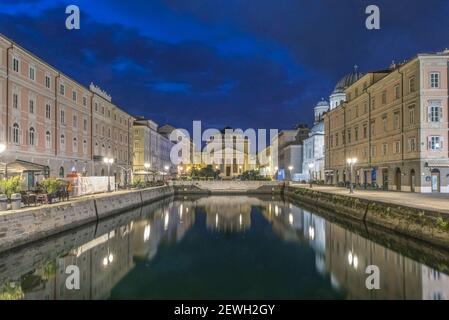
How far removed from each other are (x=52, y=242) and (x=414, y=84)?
34591 mm

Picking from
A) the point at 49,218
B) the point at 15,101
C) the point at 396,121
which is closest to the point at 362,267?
the point at 49,218

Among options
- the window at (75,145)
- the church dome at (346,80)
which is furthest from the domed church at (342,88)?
the window at (75,145)

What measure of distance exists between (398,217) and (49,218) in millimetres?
20679

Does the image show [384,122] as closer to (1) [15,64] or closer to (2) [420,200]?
(2) [420,200]

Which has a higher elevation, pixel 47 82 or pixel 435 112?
pixel 47 82

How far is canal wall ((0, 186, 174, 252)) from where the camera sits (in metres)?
17.9

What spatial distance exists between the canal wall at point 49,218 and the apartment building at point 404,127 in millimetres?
29414

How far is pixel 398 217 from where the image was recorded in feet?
73.3

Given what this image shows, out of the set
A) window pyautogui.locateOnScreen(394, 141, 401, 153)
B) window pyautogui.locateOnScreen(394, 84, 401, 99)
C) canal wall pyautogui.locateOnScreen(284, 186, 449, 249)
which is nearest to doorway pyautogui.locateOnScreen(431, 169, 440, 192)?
window pyautogui.locateOnScreen(394, 141, 401, 153)

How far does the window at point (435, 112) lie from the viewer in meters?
35.4

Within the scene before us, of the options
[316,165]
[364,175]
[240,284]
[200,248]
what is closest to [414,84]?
[364,175]

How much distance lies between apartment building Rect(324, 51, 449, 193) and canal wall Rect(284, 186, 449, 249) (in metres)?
9.14

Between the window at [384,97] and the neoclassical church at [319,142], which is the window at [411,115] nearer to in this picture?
the window at [384,97]

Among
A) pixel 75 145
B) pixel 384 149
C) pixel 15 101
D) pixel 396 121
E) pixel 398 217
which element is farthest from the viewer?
pixel 75 145
